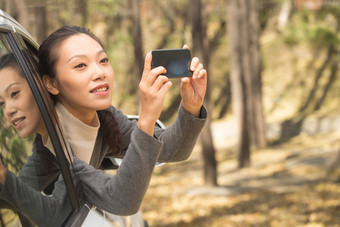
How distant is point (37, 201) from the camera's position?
1532mm

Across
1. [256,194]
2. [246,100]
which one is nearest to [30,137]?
[256,194]

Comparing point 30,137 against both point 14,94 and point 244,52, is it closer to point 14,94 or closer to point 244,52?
point 14,94

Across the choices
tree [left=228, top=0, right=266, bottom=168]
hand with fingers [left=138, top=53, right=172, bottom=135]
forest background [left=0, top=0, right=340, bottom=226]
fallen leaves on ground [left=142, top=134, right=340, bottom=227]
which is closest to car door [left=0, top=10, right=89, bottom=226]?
hand with fingers [left=138, top=53, right=172, bottom=135]

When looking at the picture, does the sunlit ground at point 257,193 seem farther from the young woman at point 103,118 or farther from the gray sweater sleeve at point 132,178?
the gray sweater sleeve at point 132,178

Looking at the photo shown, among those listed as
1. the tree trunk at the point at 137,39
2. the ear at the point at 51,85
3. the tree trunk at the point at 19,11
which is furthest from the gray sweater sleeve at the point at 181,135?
the tree trunk at the point at 137,39

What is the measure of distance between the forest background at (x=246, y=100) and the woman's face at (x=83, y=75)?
51cm

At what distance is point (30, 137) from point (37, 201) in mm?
267

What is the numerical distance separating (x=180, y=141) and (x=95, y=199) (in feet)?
1.50

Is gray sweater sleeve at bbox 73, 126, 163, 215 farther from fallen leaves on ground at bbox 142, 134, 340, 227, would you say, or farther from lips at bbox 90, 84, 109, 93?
fallen leaves on ground at bbox 142, 134, 340, 227

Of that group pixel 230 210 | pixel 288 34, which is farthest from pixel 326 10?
pixel 230 210

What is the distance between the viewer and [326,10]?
79.5ft

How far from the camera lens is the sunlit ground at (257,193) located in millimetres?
8203

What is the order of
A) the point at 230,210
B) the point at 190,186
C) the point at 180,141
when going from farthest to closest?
1. the point at 190,186
2. the point at 230,210
3. the point at 180,141

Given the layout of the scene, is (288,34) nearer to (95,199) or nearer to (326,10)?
(326,10)
